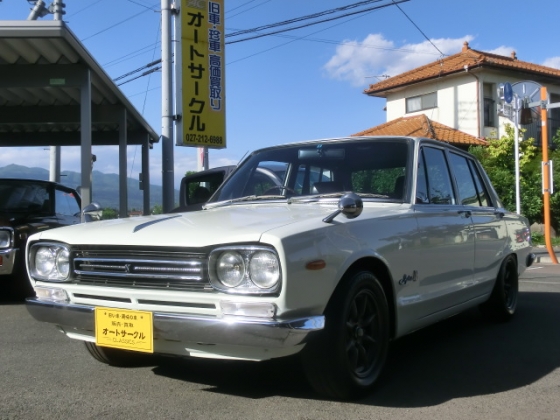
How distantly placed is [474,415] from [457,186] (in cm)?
227

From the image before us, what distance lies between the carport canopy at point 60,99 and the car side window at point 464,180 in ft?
19.4

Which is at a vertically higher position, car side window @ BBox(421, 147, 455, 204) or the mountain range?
the mountain range

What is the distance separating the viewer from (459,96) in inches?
890

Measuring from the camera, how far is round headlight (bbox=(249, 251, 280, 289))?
2.93 meters

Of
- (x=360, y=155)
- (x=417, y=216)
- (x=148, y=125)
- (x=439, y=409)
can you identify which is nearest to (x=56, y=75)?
(x=148, y=125)

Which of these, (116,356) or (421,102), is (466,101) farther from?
(116,356)

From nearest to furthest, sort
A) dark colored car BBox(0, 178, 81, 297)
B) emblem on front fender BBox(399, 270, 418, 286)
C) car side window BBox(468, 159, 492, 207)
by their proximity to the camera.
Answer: emblem on front fender BBox(399, 270, 418, 286) < car side window BBox(468, 159, 492, 207) < dark colored car BBox(0, 178, 81, 297)

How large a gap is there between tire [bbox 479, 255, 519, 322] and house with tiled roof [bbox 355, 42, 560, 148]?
15.1m

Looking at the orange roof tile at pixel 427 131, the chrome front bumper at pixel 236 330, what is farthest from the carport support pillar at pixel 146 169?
the chrome front bumper at pixel 236 330

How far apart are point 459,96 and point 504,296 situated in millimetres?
18119

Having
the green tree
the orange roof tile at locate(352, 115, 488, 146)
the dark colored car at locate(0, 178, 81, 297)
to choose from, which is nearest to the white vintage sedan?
the dark colored car at locate(0, 178, 81, 297)

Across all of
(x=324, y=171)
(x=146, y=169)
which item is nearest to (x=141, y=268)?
(x=324, y=171)

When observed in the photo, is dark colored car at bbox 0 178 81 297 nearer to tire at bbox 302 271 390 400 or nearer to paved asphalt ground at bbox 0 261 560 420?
paved asphalt ground at bbox 0 261 560 420

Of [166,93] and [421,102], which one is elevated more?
[421,102]
